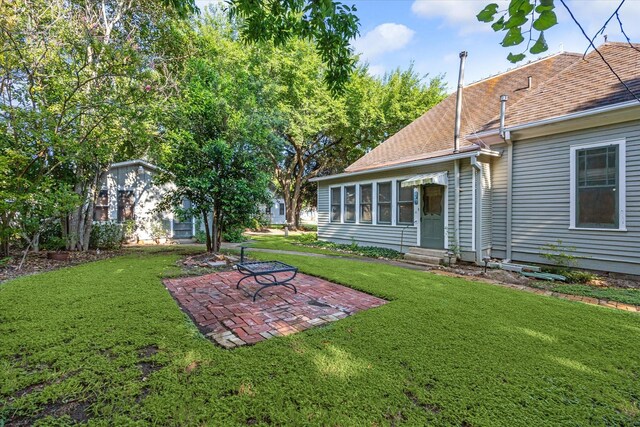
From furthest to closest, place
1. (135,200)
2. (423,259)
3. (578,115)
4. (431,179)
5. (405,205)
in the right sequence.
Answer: (135,200) → (405,205) → (423,259) → (431,179) → (578,115)

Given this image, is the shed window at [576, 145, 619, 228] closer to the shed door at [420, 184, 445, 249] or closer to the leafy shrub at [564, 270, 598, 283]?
the leafy shrub at [564, 270, 598, 283]

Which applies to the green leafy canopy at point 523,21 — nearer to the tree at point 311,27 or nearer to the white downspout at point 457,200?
the tree at point 311,27

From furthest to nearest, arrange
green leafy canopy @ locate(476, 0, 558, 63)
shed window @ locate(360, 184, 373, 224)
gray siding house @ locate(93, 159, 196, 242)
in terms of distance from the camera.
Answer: gray siding house @ locate(93, 159, 196, 242)
shed window @ locate(360, 184, 373, 224)
green leafy canopy @ locate(476, 0, 558, 63)

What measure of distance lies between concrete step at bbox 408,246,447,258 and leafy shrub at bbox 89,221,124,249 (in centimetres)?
1050

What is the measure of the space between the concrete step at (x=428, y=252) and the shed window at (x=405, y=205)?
37.2 inches

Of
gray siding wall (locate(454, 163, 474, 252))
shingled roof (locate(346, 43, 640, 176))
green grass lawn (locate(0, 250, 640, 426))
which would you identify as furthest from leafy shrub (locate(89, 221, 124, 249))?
gray siding wall (locate(454, 163, 474, 252))

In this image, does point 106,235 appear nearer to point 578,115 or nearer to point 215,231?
point 215,231

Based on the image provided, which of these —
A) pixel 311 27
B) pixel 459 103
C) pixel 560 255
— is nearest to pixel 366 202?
pixel 459 103

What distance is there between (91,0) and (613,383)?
14.0 m

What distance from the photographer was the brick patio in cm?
339

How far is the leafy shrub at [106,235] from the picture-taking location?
10602 mm

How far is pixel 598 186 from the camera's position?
20.9 feet

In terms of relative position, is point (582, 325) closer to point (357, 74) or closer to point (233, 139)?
point (233, 139)

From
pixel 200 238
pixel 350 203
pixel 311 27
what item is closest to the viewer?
pixel 311 27
